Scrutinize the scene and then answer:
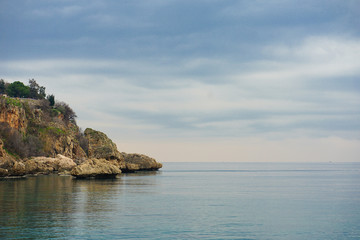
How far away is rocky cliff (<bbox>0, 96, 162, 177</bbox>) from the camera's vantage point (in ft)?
350

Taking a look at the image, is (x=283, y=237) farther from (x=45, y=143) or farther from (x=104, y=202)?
(x=45, y=143)

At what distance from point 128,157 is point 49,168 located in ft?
161

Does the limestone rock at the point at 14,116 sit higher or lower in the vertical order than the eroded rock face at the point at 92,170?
higher

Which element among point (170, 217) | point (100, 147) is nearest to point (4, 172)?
point (100, 147)

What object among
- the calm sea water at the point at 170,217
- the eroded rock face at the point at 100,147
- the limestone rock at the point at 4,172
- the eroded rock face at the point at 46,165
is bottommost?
the calm sea water at the point at 170,217

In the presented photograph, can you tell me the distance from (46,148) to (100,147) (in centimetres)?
3643

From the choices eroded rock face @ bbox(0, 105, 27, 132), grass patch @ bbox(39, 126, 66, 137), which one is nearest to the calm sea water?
eroded rock face @ bbox(0, 105, 27, 132)

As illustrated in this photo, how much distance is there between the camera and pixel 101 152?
134 meters

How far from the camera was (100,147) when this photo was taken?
136 m

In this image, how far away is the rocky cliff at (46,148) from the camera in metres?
107

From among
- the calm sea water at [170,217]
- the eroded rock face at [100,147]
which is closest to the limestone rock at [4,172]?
the eroded rock face at [100,147]

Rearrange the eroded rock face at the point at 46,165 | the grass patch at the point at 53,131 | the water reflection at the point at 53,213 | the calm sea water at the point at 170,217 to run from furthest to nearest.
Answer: the grass patch at the point at 53,131, the eroded rock face at the point at 46,165, the calm sea water at the point at 170,217, the water reflection at the point at 53,213

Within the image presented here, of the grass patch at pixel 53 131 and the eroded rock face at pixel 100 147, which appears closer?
the eroded rock face at pixel 100 147

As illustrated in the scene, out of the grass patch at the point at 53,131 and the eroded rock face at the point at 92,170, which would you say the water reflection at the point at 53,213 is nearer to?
the eroded rock face at the point at 92,170
